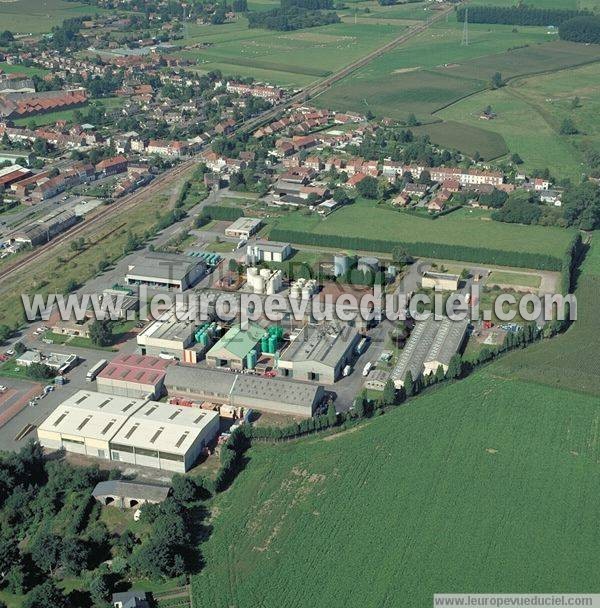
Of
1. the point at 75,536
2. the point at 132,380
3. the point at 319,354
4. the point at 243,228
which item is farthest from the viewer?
the point at 243,228

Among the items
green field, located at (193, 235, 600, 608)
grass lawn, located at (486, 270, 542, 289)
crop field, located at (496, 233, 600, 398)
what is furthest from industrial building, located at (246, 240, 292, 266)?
green field, located at (193, 235, 600, 608)

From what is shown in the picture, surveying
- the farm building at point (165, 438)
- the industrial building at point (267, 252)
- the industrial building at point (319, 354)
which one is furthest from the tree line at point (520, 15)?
the farm building at point (165, 438)

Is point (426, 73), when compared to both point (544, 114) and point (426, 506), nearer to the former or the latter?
point (544, 114)

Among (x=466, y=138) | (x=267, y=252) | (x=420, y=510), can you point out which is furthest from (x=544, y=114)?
(x=420, y=510)

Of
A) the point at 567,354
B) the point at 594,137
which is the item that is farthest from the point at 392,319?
the point at 594,137

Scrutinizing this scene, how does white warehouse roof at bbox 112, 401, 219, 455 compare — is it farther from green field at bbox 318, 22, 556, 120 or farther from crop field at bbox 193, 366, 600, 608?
green field at bbox 318, 22, 556, 120

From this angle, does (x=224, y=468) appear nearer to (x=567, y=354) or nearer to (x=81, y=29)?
(x=567, y=354)
